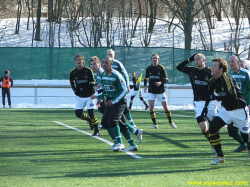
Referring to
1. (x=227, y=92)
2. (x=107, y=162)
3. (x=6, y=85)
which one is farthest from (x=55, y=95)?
(x=227, y=92)

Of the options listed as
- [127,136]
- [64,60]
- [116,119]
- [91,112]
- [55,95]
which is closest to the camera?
[116,119]

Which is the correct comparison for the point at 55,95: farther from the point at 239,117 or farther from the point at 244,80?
the point at 239,117

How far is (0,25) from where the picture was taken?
185 feet

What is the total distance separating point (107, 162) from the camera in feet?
28.0

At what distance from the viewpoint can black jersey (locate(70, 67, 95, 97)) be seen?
12.7 m

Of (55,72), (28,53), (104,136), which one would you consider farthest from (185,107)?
(104,136)

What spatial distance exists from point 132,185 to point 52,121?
11381 millimetres

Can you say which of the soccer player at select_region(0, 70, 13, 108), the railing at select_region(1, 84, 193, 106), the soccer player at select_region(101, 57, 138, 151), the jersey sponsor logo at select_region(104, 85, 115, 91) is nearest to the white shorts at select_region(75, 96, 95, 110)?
the soccer player at select_region(101, 57, 138, 151)

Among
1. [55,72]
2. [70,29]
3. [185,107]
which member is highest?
[70,29]

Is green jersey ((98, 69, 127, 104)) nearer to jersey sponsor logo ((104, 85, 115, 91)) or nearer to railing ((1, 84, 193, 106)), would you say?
jersey sponsor logo ((104, 85, 115, 91))

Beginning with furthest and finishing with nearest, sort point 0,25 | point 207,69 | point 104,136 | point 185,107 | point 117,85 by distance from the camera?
point 0,25 < point 185,107 < point 104,136 < point 207,69 < point 117,85

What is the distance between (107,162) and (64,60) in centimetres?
2034

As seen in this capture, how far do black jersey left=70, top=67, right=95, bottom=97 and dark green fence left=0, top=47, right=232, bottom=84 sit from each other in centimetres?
1460

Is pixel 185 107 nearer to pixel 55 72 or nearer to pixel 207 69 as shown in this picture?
pixel 55 72
